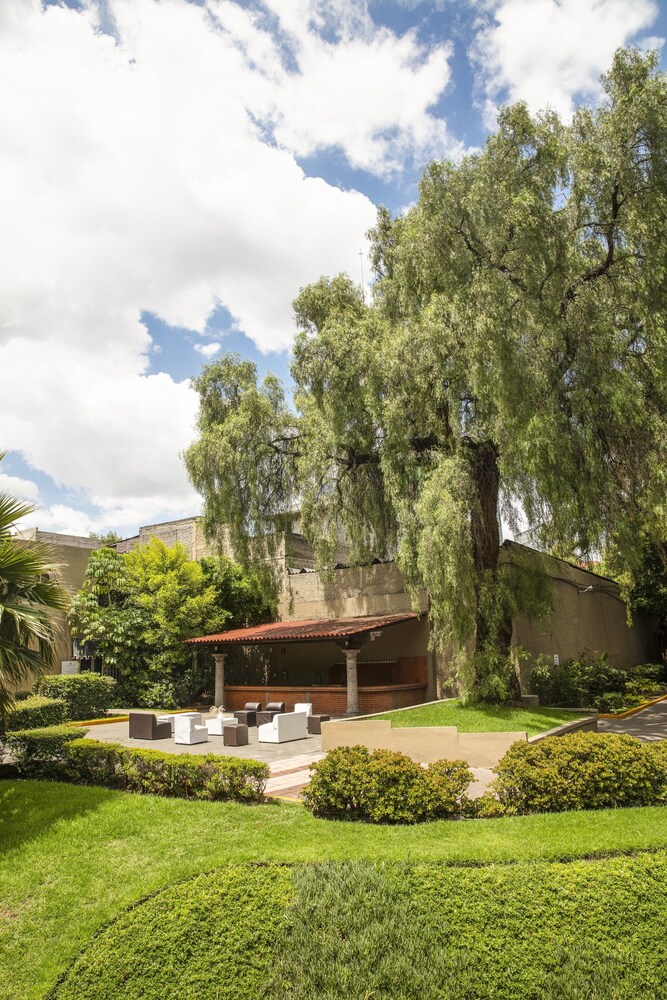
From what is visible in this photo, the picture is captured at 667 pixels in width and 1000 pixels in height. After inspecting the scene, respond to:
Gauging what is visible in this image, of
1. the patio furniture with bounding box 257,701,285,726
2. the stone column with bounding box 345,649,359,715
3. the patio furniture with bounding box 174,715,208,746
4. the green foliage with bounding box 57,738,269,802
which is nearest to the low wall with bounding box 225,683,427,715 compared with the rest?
the stone column with bounding box 345,649,359,715

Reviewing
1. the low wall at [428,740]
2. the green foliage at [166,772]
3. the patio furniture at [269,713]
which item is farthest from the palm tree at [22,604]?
the patio furniture at [269,713]

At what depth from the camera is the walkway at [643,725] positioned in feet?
46.8

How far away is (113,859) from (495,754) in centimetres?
649

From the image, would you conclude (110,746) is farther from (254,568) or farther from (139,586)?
(139,586)

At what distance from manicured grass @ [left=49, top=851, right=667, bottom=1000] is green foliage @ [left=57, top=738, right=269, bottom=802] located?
2.51 meters

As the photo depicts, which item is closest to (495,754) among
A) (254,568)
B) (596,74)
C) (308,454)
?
(308,454)

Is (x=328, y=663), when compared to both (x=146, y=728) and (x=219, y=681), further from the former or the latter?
(x=146, y=728)

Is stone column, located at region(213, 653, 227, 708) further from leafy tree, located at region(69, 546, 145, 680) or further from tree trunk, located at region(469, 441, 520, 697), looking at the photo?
tree trunk, located at region(469, 441, 520, 697)

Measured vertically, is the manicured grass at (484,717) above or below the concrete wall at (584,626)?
below

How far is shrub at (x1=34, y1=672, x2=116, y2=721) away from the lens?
21.2 m

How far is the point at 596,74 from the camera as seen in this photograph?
1447 centimetres

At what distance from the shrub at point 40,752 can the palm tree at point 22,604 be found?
1748 mm

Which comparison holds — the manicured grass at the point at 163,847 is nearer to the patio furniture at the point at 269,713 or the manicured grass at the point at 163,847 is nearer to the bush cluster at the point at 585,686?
the patio furniture at the point at 269,713

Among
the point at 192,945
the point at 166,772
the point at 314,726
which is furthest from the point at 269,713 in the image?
the point at 192,945
